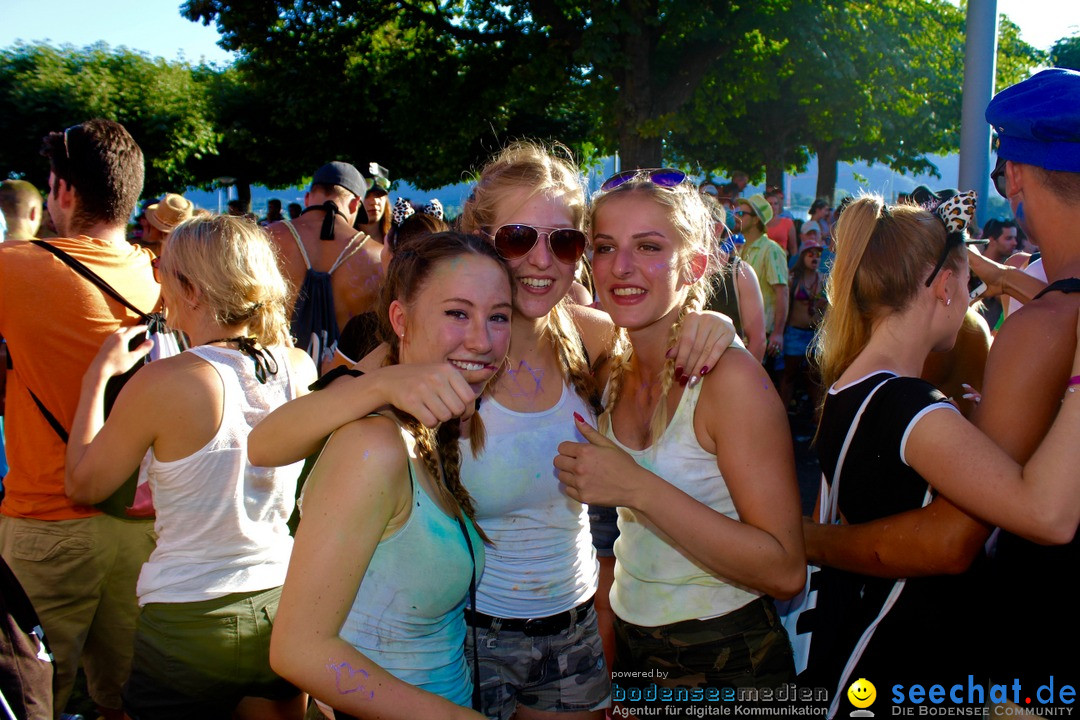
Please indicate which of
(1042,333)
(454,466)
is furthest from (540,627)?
(1042,333)

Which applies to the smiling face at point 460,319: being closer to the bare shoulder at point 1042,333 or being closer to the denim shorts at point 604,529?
the bare shoulder at point 1042,333

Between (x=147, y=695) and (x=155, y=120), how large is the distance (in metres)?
20.5

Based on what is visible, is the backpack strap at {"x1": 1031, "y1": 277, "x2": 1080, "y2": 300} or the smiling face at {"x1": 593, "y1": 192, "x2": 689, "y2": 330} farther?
the smiling face at {"x1": 593, "y1": 192, "x2": 689, "y2": 330}

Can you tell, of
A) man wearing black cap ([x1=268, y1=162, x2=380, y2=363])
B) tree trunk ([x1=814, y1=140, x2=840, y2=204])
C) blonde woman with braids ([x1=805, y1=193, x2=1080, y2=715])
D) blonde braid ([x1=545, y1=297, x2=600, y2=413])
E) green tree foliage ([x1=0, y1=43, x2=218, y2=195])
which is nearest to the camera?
blonde woman with braids ([x1=805, y1=193, x2=1080, y2=715])

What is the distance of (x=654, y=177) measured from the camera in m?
2.28

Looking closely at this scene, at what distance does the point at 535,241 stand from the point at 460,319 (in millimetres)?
532

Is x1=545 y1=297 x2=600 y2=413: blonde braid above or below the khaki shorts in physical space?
above

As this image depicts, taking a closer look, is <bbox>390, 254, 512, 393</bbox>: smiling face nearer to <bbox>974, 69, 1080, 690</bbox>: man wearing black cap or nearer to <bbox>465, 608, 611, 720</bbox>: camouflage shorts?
<bbox>465, 608, 611, 720</bbox>: camouflage shorts

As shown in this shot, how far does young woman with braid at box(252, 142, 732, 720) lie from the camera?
217 cm

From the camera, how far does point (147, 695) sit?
218 cm

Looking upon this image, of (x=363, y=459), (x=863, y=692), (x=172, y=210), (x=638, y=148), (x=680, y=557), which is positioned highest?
(x=638, y=148)

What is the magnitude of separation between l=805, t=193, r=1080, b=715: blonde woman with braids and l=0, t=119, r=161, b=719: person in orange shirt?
Answer: 246 centimetres

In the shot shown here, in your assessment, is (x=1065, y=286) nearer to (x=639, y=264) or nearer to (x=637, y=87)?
(x=639, y=264)

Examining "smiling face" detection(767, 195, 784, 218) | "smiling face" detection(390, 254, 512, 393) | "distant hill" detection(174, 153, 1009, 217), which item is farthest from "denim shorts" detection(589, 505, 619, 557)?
"smiling face" detection(767, 195, 784, 218)
